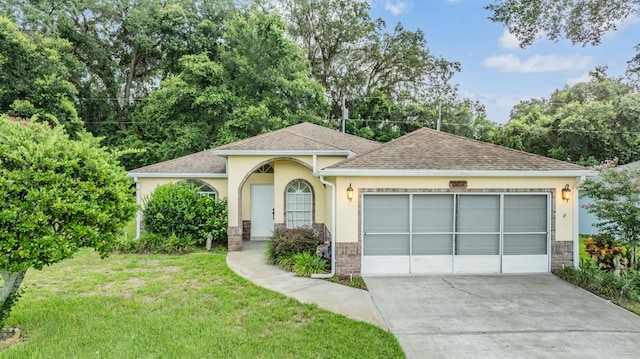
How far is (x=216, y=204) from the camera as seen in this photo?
1170 centimetres

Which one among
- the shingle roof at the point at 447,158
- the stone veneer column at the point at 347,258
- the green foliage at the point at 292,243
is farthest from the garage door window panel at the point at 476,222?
the green foliage at the point at 292,243

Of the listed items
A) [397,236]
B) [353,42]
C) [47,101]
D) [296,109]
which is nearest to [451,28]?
[296,109]

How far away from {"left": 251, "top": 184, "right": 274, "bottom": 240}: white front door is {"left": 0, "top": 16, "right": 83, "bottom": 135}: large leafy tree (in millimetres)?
14048

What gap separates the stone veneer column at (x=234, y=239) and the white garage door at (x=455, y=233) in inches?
179

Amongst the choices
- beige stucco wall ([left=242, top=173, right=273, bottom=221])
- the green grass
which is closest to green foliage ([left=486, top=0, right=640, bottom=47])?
the green grass

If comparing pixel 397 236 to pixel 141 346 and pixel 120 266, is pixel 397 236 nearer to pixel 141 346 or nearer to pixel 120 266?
pixel 141 346

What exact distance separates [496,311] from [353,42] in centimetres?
2749

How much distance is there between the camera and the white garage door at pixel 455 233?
8352 mm

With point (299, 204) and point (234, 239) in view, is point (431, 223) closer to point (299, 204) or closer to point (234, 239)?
point (299, 204)

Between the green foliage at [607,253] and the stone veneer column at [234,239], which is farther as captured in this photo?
the stone veneer column at [234,239]

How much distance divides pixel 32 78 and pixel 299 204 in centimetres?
1843

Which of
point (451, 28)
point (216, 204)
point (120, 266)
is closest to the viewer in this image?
point (120, 266)

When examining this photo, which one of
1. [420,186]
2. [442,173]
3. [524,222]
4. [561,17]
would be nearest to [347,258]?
[420,186]

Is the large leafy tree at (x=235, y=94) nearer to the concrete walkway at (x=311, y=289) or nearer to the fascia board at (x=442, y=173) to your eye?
the concrete walkway at (x=311, y=289)
